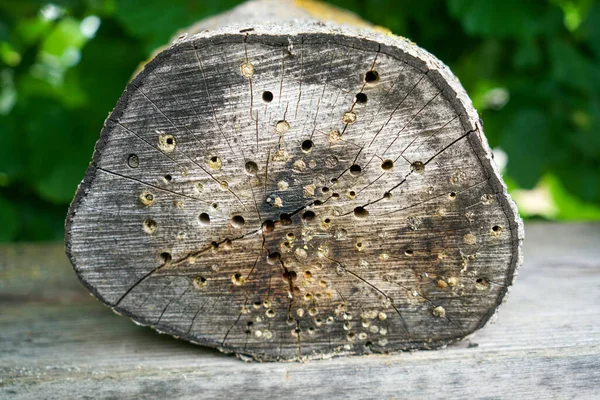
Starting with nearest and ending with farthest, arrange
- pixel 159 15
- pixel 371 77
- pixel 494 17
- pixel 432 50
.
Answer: pixel 371 77 < pixel 494 17 < pixel 159 15 < pixel 432 50

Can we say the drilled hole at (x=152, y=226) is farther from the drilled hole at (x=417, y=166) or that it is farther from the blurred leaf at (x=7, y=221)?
the blurred leaf at (x=7, y=221)

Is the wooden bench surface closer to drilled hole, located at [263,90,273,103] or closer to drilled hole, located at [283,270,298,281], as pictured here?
drilled hole, located at [283,270,298,281]

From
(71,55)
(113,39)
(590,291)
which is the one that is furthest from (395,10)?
(71,55)

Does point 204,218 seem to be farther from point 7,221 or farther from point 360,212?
point 7,221

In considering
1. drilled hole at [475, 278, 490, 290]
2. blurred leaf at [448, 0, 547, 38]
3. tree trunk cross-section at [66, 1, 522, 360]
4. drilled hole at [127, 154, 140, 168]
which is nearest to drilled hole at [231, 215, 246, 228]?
tree trunk cross-section at [66, 1, 522, 360]

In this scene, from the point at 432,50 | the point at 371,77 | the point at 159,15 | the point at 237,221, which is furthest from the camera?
the point at 432,50

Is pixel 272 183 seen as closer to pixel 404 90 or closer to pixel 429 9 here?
pixel 404 90

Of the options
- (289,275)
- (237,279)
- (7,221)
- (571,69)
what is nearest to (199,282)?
(237,279)
